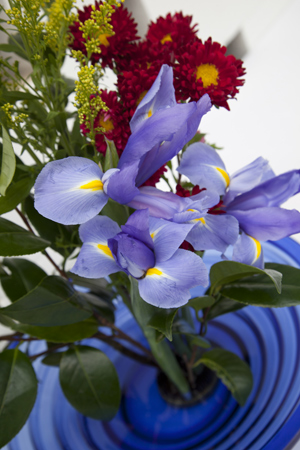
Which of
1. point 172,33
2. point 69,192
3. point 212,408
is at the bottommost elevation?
point 212,408

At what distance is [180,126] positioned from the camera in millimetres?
232

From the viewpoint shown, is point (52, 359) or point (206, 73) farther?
A: point (52, 359)

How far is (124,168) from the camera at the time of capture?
0.23 m

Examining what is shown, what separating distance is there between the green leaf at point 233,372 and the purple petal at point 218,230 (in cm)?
16

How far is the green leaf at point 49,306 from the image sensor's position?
314 millimetres

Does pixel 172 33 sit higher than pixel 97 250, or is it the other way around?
pixel 172 33

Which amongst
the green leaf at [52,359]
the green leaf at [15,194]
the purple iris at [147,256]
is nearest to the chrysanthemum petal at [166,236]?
the purple iris at [147,256]

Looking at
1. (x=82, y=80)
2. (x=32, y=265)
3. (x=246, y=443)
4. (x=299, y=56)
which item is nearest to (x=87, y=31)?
(x=82, y=80)

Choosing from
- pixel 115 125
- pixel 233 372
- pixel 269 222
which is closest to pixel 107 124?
pixel 115 125

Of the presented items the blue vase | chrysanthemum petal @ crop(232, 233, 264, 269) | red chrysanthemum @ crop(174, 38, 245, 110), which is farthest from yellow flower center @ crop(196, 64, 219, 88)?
the blue vase

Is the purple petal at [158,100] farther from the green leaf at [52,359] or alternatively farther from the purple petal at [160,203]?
the green leaf at [52,359]

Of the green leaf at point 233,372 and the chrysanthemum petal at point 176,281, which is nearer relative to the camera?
the chrysanthemum petal at point 176,281

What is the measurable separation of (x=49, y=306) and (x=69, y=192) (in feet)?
0.42

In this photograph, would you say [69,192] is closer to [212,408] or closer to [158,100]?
[158,100]
